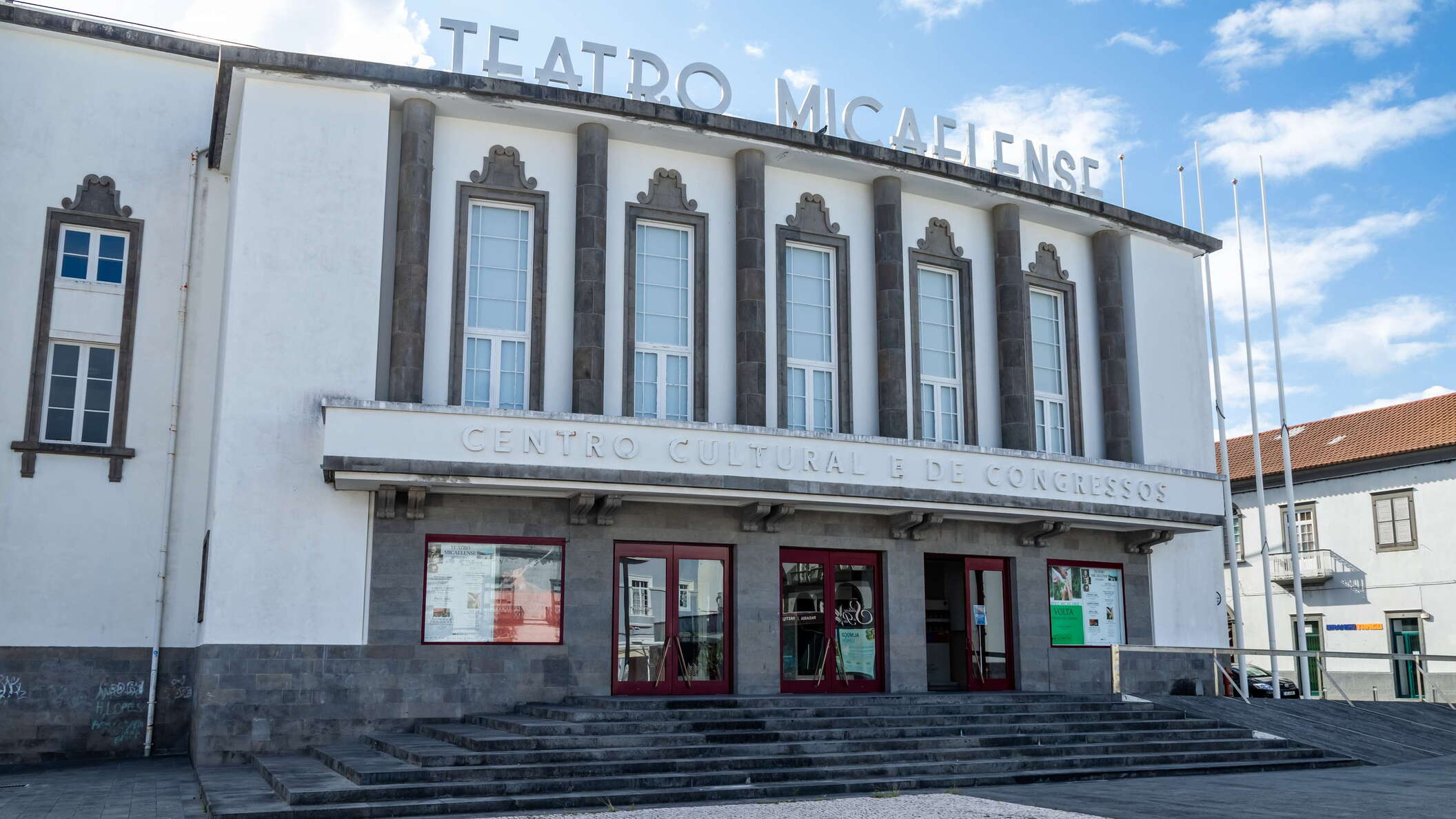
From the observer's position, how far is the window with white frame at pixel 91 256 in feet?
63.3

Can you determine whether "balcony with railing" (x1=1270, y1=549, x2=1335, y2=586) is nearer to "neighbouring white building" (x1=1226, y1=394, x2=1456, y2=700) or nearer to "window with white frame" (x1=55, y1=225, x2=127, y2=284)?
"neighbouring white building" (x1=1226, y1=394, x2=1456, y2=700)

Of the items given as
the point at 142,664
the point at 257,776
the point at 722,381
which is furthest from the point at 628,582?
the point at 142,664

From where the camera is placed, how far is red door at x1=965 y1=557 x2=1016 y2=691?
21.2 meters

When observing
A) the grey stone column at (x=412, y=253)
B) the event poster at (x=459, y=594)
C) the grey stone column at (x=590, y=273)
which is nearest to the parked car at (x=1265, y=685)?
the grey stone column at (x=590, y=273)

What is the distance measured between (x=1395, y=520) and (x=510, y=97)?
29150mm

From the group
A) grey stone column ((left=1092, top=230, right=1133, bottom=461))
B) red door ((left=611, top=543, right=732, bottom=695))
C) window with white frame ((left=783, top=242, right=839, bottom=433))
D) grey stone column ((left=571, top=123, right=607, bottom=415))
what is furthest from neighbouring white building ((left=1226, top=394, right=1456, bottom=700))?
grey stone column ((left=571, top=123, right=607, bottom=415))

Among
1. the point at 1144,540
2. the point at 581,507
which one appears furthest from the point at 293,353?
the point at 1144,540

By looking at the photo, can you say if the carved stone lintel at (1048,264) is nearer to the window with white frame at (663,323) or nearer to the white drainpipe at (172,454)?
the window with white frame at (663,323)

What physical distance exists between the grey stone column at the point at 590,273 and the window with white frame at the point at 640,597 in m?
2.65

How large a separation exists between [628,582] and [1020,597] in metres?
7.24

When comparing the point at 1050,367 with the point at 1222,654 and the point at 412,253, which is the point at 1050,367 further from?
the point at 412,253

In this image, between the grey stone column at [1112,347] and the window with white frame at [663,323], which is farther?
the grey stone column at [1112,347]

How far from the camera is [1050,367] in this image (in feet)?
75.4

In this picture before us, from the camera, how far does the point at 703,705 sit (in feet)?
54.2
